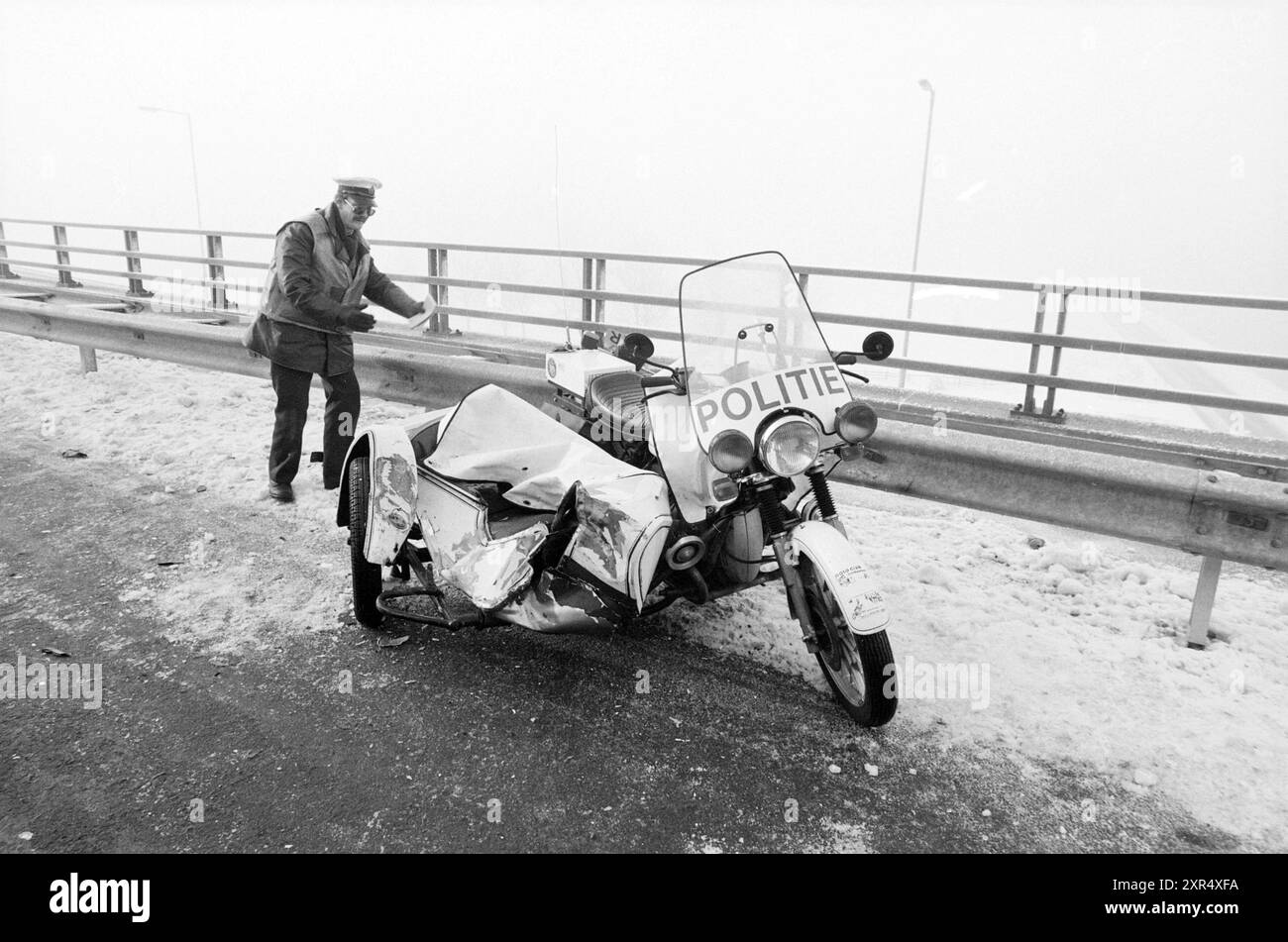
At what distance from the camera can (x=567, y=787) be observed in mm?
2793

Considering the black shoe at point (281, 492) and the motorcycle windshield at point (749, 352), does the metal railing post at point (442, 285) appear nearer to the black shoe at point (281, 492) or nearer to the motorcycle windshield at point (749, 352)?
the black shoe at point (281, 492)

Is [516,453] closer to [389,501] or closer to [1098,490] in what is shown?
[389,501]

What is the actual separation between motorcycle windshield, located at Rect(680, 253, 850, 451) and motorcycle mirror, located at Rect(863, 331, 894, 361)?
6.3 inches

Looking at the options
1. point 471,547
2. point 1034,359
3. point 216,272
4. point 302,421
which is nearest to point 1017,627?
point 471,547

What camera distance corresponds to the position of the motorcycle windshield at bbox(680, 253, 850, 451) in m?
3.14

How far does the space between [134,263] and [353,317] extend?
13.8 m

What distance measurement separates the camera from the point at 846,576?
295 cm

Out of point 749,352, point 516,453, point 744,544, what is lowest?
point 744,544

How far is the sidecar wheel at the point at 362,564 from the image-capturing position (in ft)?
12.2

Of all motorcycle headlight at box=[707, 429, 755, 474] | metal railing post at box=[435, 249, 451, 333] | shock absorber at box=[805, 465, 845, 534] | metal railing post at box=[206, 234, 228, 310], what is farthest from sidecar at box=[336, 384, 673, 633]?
metal railing post at box=[206, 234, 228, 310]
